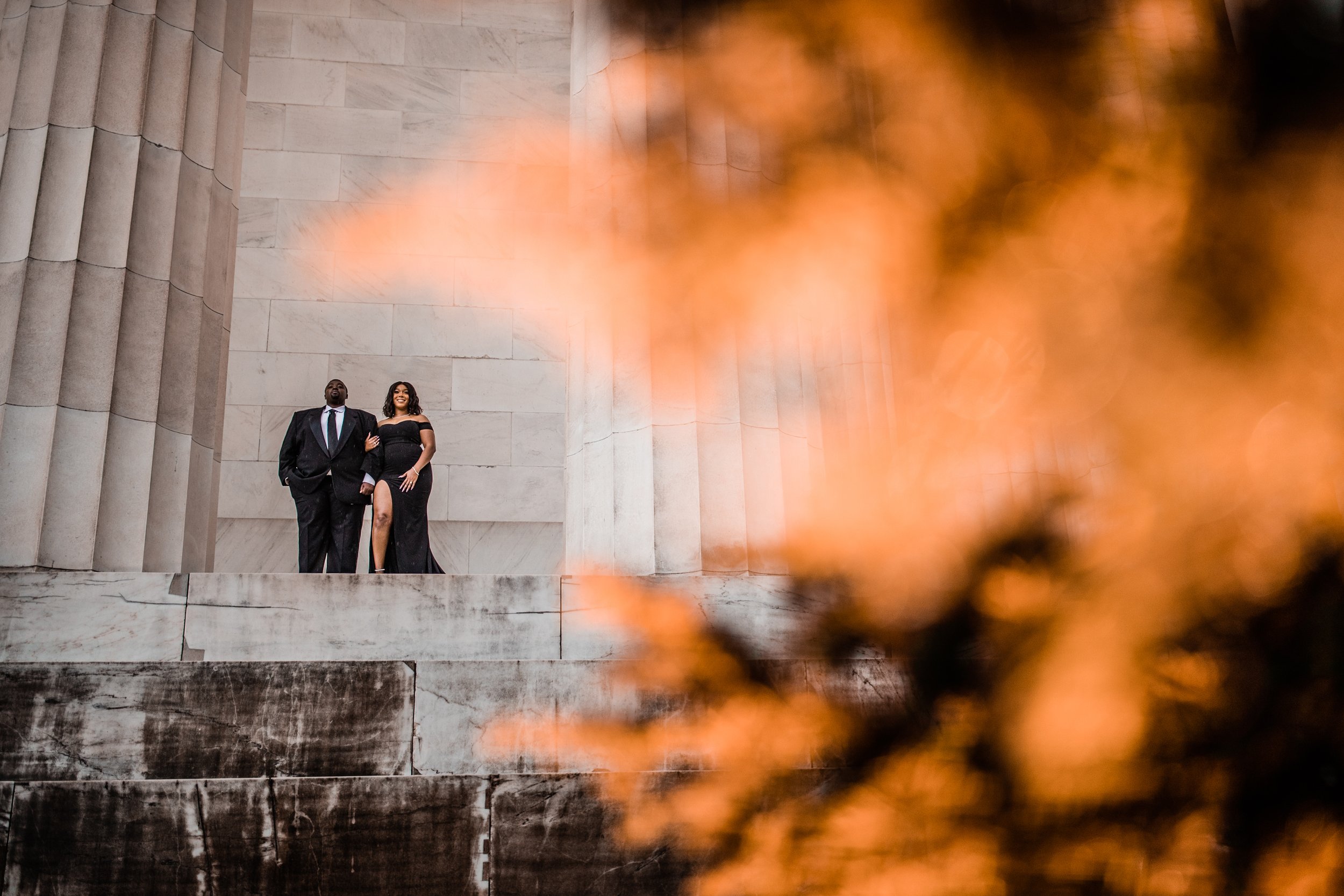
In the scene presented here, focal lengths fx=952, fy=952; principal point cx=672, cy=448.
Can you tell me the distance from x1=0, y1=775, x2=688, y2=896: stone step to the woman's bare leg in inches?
242

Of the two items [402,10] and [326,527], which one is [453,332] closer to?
[326,527]

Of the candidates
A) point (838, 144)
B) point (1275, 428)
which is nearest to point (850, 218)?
point (838, 144)

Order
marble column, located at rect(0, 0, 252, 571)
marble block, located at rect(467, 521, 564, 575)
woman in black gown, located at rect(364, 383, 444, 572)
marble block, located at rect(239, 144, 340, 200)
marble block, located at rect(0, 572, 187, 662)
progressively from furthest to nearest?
marble block, located at rect(239, 144, 340, 200)
marble block, located at rect(467, 521, 564, 575)
woman in black gown, located at rect(364, 383, 444, 572)
marble column, located at rect(0, 0, 252, 571)
marble block, located at rect(0, 572, 187, 662)

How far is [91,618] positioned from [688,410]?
16.9ft

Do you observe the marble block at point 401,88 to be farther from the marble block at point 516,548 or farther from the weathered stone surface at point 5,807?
the weathered stone surface at point 5,807

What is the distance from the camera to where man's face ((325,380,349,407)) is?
40.2 feet

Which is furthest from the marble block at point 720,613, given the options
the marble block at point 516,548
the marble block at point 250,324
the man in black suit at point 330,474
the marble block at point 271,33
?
the marble block at point 271,33

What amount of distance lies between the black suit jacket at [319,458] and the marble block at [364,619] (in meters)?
5.03

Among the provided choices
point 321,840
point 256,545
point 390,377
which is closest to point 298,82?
point 390,377

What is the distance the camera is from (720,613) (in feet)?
25.3

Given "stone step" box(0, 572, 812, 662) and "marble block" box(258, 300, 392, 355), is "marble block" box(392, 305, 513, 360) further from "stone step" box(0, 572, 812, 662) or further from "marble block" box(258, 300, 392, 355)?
"stone step" box(0, 572, 812, 662)

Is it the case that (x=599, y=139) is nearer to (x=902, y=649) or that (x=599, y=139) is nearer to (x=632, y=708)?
(x=632, y=708)

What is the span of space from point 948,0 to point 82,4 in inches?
391

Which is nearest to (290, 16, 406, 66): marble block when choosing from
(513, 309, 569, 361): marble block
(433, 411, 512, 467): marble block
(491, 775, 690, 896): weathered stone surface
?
(513, 309, 569, 361): marble block
